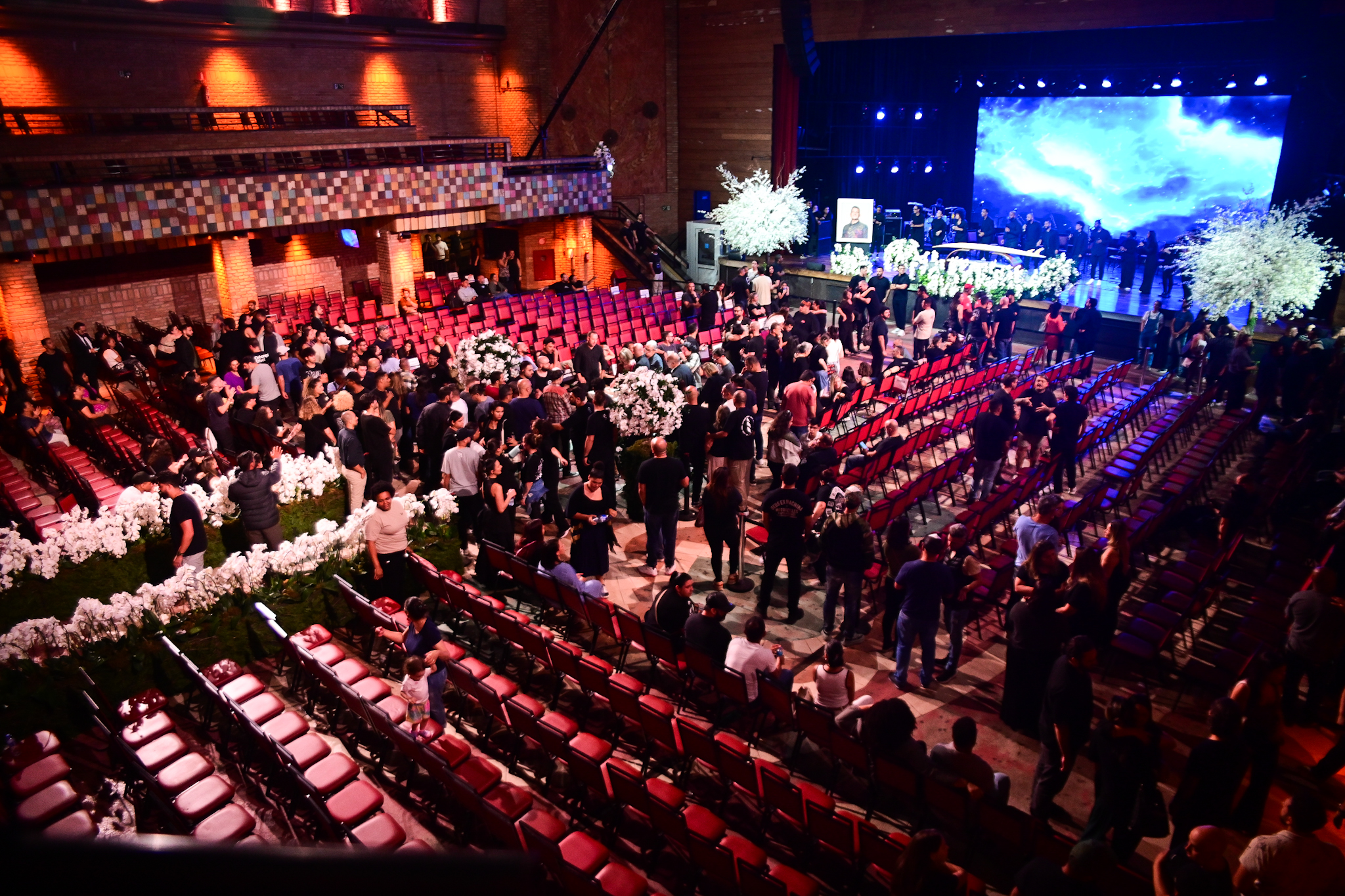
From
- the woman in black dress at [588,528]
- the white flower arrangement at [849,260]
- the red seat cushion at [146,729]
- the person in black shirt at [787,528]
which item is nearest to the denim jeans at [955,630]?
the person in black shirt at [787,528]

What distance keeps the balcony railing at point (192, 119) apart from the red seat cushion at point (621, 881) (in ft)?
56.6

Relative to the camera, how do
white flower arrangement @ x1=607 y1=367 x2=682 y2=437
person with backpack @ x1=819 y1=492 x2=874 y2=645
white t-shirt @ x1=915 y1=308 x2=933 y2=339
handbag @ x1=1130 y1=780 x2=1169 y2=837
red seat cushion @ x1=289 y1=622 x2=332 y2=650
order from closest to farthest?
1. handbag @ x1=1130 y1=780 x2=1169 y2=837
2. red seat cushion @ x1=289 y1=622 x2=332 y2=650
3. person with backpack @ x1=819 y1=492 x2=874 y2=645
4. white flower arrangement @ x1=607 y1=367 x2=682 y2=437
5. white t-shirt @ x1=915 y1=308 x2=933 y2=339

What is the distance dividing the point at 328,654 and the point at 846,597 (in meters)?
4.35

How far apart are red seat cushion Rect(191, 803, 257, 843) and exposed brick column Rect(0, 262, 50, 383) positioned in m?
13.1

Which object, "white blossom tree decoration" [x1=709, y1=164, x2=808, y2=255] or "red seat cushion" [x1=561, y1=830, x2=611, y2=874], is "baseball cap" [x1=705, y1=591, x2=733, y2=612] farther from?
"white blossom tree decoration" [x1=709, y1=164, x2=808, y2=255]

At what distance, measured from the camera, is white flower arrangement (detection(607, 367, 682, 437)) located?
961 centimetres

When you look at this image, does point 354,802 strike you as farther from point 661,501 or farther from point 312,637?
point 661,501

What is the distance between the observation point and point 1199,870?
405 centimetres

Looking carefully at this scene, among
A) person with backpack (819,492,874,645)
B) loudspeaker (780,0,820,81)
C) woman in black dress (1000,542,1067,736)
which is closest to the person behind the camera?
woman in black dress (1000,542,1067,736)

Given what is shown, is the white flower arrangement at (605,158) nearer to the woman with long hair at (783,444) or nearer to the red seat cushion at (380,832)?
the woman with long hair at (783,444)

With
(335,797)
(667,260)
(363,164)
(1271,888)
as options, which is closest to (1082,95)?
(667,260)

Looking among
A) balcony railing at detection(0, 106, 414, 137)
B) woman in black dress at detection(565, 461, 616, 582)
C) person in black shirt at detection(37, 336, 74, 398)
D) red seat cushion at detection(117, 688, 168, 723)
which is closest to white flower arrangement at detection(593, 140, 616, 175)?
balcony railing at detection(0, 106, 414, 137)

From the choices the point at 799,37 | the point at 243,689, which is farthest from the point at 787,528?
the point at 799,37

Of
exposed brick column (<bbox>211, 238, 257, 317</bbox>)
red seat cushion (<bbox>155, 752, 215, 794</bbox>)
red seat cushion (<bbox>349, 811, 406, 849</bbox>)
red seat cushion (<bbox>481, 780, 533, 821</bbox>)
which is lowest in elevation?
red seat cushion (<bbox>481, 780, 533, 821</bbox>)
